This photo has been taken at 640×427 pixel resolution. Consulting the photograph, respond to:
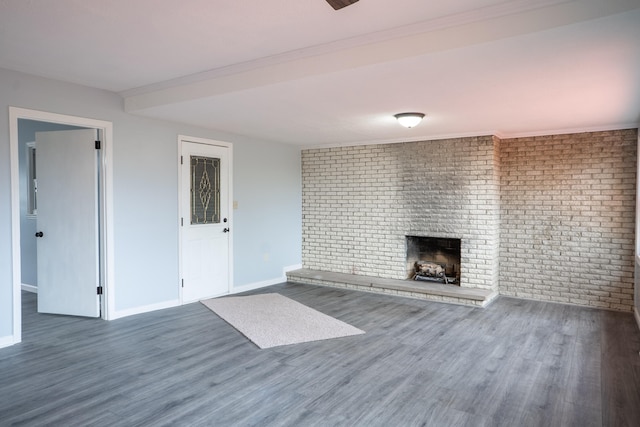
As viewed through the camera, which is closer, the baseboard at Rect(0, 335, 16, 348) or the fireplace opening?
the baseboard at Rect(0, 335, 16, 348)

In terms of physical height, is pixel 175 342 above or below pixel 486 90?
below

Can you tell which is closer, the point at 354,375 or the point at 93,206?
the point at 354,375

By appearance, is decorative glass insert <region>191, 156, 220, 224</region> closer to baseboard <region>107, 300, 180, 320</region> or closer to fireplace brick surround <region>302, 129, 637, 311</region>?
baseboard <region>107, 300, 180, 320</region>

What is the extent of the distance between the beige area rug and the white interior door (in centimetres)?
145

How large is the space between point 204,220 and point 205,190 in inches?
15.8

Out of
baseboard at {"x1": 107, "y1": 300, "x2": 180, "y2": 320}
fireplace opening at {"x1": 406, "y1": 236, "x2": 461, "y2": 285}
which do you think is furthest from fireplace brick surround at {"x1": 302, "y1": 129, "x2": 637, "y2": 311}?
baseboard at {"x1": 107, "y1": 300, "x2": 180, "y2": 320}

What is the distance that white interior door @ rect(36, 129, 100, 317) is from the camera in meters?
4.61

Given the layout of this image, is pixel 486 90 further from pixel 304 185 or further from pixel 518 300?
pixel 304 185

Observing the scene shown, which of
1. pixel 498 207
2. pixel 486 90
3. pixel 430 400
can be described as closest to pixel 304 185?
pixel 498 207

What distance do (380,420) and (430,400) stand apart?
0.45 m

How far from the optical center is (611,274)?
17.1 feet

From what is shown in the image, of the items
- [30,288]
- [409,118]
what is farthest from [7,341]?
[409,118]

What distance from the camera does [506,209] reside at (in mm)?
A: 5902

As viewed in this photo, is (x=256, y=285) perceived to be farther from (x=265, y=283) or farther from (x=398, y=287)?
(x=398, y=287)
